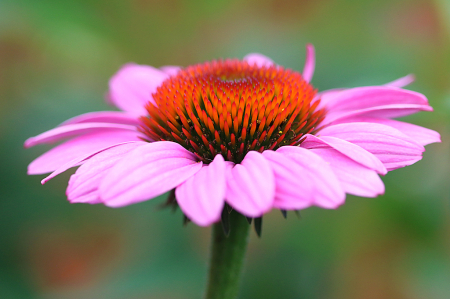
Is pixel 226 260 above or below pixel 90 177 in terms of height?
below

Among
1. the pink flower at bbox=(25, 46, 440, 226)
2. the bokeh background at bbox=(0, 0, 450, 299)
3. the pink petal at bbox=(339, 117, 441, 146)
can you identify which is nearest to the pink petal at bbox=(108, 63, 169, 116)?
the pink flower at bbox=(25, 46, 440, 226)

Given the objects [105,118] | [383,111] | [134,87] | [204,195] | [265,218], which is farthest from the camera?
[265,218]

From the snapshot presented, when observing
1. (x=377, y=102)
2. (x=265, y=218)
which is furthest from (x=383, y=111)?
(x=265, y=218)

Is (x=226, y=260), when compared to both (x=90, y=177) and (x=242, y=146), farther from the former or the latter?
(x=90, y=177)

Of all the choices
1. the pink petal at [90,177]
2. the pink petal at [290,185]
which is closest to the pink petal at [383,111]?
the pink petal at [290,185]

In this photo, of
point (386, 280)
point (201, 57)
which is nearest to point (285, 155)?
point (386, 280)

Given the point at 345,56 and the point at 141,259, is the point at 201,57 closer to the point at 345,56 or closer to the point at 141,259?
the point at 345,56

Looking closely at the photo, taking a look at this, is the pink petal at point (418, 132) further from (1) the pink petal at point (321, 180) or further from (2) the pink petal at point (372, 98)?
(1) the pink petal at point (321, 180)
